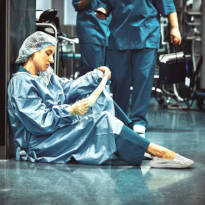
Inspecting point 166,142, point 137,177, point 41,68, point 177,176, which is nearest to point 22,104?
point 41,68

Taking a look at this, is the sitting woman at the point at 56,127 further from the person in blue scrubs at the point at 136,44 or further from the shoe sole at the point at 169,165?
the person in blue scrubs at the point at 136,44

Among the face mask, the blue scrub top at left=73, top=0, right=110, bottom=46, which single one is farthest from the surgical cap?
the blue scrub top at left=73, top=0, right=110, bottom=46

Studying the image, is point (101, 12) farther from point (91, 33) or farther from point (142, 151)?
point (142, 151)

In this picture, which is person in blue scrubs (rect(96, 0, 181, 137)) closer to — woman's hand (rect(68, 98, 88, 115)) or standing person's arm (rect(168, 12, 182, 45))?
standing person's arm (rect(168, 12, 182, 45))

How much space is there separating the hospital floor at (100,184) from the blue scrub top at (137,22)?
33.7 inches

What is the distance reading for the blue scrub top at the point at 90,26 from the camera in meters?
3.63

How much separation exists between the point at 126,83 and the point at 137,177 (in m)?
1.15

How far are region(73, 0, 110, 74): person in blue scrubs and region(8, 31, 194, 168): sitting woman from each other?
108 centimetres

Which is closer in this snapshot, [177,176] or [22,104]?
[177,176]

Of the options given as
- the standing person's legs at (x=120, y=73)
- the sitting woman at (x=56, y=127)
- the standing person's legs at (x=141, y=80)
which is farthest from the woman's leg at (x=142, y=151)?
the standing person's legs at (x=120, y=73)

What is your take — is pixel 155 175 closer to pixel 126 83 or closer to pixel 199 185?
pixel 199 185

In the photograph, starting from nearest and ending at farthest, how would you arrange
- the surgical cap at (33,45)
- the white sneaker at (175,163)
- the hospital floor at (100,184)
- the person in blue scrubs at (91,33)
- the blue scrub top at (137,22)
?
the hospital floor at (100,184) → the white sneaker at (175,163) → the surgical cap at (33,45) → the blue scrub top at (137,22) → the person in blue scrubs at (91,33)

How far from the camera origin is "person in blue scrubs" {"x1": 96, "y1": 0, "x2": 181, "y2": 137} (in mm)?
3033

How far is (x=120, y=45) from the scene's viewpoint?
3066mm
